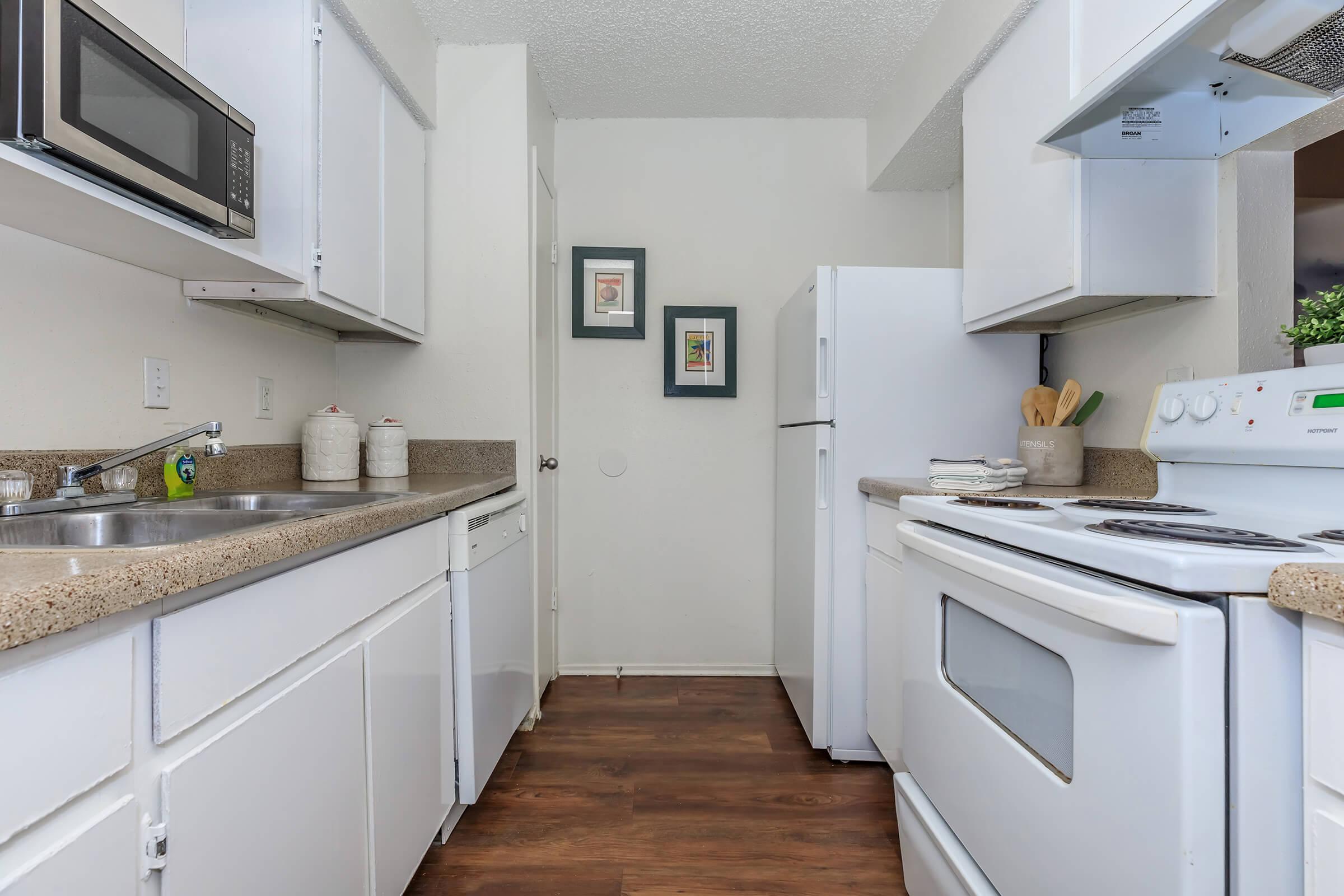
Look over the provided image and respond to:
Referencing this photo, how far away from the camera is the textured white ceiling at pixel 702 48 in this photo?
6.95 feet

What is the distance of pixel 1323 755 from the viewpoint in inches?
23.4

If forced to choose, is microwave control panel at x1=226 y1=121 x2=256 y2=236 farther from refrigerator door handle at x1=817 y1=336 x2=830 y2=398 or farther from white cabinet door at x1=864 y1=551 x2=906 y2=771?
white cabinet door at x1=864 y1=551 x2=906 y2=771

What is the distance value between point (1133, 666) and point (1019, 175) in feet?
4.50

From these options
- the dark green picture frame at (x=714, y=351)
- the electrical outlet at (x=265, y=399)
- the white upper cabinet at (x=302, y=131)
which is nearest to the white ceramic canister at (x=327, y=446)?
the electrical outlet at (x=265, y=399)

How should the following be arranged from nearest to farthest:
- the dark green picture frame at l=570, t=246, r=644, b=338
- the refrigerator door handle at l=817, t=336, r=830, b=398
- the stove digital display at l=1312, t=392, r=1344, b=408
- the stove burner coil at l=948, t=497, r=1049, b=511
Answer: the stove digital display at l=1312, t=392, r=1344, b=408, the stove burner coil at l=948, t=497, r=1049, b=511, the refrigerator door handle at l=817, t=336, r=830, b=398, the dark green picture frame at l=570, t=246, r=644, b=338

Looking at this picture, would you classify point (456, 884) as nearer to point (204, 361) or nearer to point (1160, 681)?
point (204, 361)

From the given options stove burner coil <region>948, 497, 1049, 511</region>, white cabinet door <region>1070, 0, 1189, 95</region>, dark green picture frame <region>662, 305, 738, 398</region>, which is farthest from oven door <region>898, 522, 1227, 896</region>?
dark green picture frame <region>662, 305, 738, 398</region>

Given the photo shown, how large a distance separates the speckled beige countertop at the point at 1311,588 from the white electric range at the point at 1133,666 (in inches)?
1.1

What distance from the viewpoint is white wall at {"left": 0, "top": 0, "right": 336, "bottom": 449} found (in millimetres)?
1158

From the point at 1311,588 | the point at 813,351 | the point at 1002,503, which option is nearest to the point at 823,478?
the point at 813,351

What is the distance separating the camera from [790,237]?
9.40 ft

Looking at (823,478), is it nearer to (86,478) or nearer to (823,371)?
(823,371)

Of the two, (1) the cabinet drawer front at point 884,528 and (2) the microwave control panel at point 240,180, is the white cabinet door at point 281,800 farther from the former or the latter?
(1) the cabinet drawer front at point 884,528

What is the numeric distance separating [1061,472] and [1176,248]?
1.96ft
